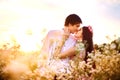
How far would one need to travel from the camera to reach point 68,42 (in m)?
6.51

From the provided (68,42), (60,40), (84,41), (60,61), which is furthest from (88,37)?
(60,61)

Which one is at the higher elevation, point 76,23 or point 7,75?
point 76,23

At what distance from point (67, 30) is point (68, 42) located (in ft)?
0.65

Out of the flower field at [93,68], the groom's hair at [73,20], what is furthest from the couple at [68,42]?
the flower field at [93,68]

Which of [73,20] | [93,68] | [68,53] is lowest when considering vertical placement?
[93,68]

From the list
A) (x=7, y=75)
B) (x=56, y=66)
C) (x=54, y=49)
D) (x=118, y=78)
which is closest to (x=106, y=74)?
(x=118, y=78)

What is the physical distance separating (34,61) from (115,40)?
128 centimetres

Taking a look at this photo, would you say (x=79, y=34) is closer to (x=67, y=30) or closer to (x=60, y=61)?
(x=67, y=30)

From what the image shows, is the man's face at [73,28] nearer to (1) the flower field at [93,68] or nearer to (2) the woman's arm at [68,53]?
(2) the woman's arm at [68,53]

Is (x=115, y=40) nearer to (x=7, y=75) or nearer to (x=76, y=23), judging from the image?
(x=76, y=23)

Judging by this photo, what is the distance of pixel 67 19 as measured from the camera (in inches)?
262

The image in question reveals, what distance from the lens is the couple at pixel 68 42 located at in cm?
627

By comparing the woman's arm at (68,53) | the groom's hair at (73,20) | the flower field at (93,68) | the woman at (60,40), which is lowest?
the flower field at (93,68)

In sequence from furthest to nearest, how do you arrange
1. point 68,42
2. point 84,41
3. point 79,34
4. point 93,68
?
point 68,42
point 79,34
point 84,41
point 93,68
